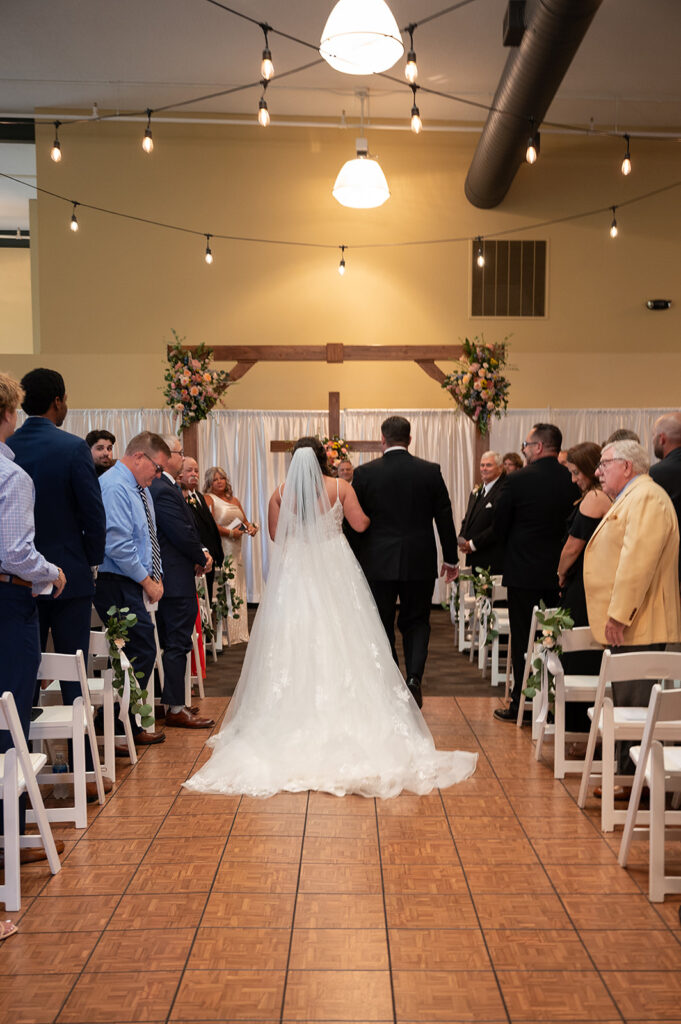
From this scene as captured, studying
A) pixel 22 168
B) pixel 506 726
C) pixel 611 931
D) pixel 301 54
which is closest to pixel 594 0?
pixel 301 54

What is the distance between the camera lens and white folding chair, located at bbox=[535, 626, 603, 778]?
445 centimetres

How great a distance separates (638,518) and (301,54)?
8328 mm

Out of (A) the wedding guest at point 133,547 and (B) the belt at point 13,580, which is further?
(A) the wedding guest at point 133,547

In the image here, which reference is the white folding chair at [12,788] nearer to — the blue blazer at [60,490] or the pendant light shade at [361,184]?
the blue blazer at [60,490]

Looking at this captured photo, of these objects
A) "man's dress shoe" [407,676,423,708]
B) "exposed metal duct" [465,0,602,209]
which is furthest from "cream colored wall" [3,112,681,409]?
"man's dress shoe" [407,676,423,708]

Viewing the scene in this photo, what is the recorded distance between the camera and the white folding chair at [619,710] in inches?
144

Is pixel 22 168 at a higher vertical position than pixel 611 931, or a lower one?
higher

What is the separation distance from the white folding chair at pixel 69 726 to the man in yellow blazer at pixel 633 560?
2.41 metres

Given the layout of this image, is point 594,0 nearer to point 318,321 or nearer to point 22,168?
point 318,321

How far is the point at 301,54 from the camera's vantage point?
408 inches

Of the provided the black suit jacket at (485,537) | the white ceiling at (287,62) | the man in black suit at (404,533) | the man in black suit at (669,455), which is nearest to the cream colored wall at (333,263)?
the white ceiling at (287,62)

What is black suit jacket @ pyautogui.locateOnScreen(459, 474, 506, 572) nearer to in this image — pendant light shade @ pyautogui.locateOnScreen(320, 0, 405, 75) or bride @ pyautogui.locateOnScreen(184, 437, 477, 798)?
bride @ pyautogui.locateOnScreen(184, 437, 477, 798)

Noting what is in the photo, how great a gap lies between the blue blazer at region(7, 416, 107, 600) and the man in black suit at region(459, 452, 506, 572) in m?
3.70

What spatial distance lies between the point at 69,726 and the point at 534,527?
3.13 metres
